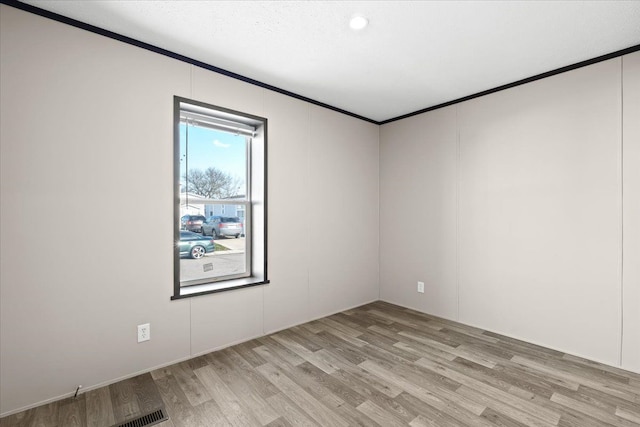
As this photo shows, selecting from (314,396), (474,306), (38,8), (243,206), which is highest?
(38,8)

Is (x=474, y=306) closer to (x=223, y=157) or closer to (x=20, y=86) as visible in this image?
(x=223, y=157)

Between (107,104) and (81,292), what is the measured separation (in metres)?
1.37

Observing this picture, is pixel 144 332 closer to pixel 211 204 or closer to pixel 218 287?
pixel 218 287

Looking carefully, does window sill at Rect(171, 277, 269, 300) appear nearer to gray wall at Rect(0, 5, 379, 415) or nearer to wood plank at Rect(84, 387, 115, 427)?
gray wall at Rect(0, 5, 379, 415)

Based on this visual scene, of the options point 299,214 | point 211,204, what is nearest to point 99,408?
point 211,204

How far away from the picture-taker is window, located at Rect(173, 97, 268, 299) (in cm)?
278

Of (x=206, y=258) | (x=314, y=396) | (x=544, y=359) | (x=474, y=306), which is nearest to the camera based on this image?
(x=314, y=396)

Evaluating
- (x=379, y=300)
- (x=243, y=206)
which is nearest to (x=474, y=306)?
(x=379, y=300)

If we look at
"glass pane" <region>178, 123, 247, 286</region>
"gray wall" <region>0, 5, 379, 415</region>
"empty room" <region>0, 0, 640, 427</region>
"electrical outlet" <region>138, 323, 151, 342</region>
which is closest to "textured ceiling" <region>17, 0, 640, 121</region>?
"empty room" <region>0, 0, 640, 427</region>

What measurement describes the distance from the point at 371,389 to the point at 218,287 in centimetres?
159

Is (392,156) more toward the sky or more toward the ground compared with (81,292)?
more toward the sky

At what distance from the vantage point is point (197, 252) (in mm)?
2949

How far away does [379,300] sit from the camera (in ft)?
14.6

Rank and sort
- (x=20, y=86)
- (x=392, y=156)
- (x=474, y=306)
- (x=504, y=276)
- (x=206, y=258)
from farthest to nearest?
(x=392, y=156) → (x=474, y=306) → (x=504, y=276) → (x=206, y=258) → (x=20, y=86)
